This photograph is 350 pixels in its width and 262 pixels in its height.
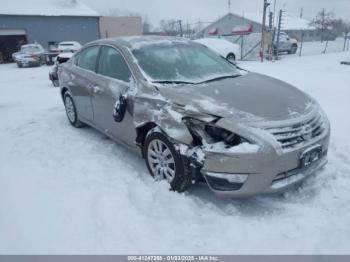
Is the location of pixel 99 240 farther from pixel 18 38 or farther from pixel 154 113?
pixel 18 38

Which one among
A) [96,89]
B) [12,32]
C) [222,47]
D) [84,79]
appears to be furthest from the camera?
[12,32]

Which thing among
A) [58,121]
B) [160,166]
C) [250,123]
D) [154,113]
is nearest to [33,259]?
[160,166]

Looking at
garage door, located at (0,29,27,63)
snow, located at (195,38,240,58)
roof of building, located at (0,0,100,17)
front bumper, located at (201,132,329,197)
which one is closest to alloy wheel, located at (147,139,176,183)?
front bumper, located at (201,132,329,197)

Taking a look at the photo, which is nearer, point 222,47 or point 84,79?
point 84,79

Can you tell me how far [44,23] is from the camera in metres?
29.7

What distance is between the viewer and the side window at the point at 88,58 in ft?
16.7

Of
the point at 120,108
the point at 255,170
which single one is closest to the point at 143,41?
the point at 120,108

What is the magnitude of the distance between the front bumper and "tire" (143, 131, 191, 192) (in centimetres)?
32

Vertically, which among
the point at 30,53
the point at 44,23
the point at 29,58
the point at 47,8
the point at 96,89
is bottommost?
the point at 29,58

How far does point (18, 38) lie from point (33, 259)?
100ft

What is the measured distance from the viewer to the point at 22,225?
3.26 m

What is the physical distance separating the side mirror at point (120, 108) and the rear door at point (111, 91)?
0.18ft

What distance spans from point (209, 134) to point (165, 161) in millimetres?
691

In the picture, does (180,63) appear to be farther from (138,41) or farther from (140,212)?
(140,212)
